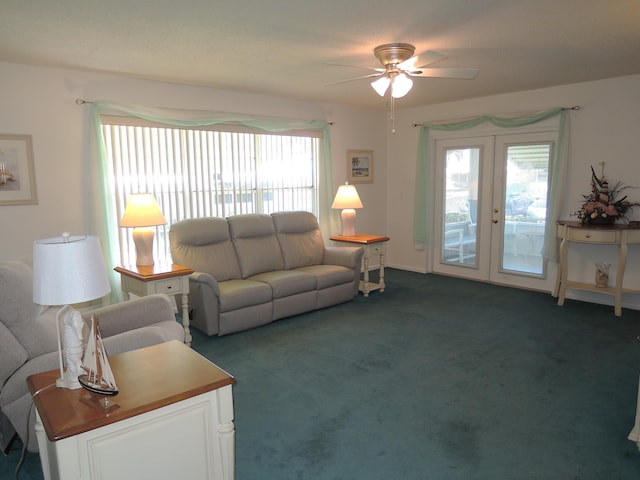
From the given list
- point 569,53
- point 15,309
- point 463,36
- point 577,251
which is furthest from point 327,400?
point 577,251

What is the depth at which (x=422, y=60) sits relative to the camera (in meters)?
3.15

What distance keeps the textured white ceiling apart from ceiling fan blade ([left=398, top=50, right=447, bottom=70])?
151 mm

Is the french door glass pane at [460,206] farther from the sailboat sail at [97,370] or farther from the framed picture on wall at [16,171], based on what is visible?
the sailboat sail at [97,370]

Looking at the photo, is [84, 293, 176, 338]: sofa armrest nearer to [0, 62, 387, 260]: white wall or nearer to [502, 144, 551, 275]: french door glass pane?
[0, 62, 387, 260]: white wall

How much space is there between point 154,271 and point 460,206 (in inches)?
166

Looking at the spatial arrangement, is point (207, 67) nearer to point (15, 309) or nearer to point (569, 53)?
point (15, 309)

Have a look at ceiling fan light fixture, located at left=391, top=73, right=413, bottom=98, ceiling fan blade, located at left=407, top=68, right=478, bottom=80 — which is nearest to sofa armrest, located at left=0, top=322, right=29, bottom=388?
ceiling fan light fixture, located at left=391, top=73, right=413, bottom=98

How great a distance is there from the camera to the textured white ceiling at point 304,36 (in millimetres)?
2607

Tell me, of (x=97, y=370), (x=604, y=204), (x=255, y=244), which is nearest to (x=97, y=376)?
(x=97, y=370)

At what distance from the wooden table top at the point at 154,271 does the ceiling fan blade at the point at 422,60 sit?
244cm

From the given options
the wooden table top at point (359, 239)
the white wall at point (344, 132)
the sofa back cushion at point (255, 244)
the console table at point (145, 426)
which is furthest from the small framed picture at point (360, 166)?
the console table at point (145, 426)

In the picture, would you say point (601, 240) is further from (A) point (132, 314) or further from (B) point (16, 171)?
(B) point (16, 171)

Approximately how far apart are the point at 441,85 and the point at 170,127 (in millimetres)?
2928

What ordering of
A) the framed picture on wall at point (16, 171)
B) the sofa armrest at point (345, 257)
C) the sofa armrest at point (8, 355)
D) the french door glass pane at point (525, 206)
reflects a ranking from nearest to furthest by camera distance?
the sofa armrest at point (8, 355) → the framed picture on wall at point (16, 171) → the sofa armrest at point (345, 257) → the french door glass pane at point (525, 206)
